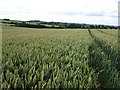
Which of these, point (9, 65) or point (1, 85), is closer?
point (1, 85)

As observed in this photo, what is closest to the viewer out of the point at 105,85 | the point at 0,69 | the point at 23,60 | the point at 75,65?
the point at 105,85

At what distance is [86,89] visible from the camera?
125 inches

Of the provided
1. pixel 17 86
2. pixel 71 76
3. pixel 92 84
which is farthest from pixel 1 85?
pixel 92 84

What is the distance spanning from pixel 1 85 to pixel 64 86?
1221mm

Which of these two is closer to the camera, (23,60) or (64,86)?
(64,86)

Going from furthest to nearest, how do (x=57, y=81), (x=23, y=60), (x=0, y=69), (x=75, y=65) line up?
(x=23, y=60)
(x=75, y=65)
(x=0, y=69)
(x=57, y=81)


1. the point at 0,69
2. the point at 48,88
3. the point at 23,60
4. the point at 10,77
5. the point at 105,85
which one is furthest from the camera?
the point at 23,60

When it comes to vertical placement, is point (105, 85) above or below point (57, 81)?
below

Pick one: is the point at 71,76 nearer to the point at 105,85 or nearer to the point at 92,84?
the point at 92,84

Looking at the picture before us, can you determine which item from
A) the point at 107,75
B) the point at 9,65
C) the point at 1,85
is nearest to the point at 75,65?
the point at 107,75

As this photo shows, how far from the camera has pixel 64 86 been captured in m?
3.24

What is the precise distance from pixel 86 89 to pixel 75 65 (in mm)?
1735

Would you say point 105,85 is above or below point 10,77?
below

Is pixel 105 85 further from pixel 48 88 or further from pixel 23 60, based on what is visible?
pixel 23 60
